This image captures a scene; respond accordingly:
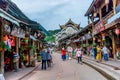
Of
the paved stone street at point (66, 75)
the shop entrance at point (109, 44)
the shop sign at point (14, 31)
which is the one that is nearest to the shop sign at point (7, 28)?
the shop sign at point (14, 31)

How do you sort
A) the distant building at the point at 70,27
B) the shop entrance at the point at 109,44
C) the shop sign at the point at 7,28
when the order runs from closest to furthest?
the shop sign at the point at 7,28 < the shop entrance at the point at 109,44 < the distant building at the point at 70,27

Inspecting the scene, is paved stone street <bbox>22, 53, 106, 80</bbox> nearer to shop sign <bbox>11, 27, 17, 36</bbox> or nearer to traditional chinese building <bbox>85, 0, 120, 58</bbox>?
shop sign <bbox>11, 27, 17, 36</bbox>

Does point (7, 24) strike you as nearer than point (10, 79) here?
No

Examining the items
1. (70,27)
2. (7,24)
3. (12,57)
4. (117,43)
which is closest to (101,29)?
(117,43)

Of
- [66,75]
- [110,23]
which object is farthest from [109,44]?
[66,75]

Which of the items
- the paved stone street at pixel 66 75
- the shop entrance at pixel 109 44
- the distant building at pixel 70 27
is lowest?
the paved stone street at pixel 66 75

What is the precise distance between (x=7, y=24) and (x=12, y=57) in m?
3.87

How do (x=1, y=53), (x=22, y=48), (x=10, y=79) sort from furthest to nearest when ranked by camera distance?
(x=22, y=48) < (x=1, y=53) < (x=10, y=79)

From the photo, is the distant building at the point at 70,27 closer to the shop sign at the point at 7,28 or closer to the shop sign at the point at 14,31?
the shop sign at the point at 14,31

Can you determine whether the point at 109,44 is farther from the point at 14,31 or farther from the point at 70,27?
the point at 70,27

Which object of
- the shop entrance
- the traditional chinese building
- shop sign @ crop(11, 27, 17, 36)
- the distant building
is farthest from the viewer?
the distant building

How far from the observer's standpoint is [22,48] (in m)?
23.4

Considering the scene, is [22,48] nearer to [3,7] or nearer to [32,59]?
[32,59]

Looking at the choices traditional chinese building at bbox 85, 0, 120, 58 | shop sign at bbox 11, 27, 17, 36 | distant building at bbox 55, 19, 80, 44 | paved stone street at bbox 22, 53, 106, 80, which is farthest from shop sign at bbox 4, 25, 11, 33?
distant building at bbox 55, 19, 80, 44
